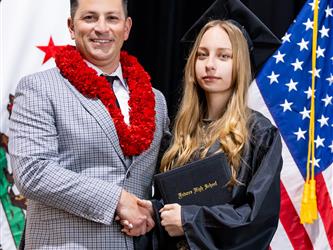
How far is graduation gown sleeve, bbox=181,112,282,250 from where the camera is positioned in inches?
79.6

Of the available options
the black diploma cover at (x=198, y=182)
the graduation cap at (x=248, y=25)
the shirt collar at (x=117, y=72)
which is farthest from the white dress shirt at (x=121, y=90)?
the graduation cap at (x=248, y=25)

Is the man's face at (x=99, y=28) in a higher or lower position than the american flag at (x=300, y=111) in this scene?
higher

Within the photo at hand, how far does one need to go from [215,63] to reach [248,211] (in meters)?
0.54

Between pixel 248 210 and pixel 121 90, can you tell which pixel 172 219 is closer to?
pixel 248 210

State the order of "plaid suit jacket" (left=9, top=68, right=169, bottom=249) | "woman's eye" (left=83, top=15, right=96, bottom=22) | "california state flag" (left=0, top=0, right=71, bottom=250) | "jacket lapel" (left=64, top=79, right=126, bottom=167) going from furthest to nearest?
1. "california state flag" (left=0, top=0, right=71, bottom=250)
2. "woman's eye" (left=83, top=15, right=96, bottom=22)
3. "jacket lapel" (left=64, top=79, right=126, bottom=167)
4. "plaid suit jacket" (left=9, top=68, right=169, bottom=249)

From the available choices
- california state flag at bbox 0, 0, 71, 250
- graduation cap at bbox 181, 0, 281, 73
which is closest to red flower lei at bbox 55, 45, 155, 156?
graduation cap at bbox 181, 0, 281, 73

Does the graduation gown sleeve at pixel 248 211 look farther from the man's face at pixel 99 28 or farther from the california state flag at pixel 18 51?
the california state flag at pixel 18 51

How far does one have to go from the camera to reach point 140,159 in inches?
84.2

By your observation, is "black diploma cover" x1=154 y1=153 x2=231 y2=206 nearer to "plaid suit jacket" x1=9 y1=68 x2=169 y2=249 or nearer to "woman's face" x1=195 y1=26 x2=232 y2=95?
"plaid suit jacket" x1=9 y1=68 x2=169 y2=249

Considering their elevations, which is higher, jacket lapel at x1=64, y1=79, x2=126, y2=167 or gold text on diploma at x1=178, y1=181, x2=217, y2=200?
jacket lapel at x1=64, y1=79, x2=126, y2=167

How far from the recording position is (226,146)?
2127 millimetres

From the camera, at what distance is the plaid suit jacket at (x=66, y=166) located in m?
1.94

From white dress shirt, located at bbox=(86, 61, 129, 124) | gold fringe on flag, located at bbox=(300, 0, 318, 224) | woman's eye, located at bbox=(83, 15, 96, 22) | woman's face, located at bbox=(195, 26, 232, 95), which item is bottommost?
gold fringe on flag, located at bbox=(300, 0, 318, 224)

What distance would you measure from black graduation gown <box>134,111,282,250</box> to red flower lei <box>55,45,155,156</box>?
23cm
